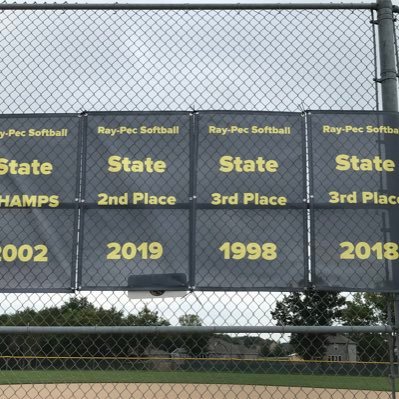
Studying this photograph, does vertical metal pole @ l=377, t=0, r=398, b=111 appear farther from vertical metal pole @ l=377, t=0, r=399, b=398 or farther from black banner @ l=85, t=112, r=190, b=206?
black banner @ l=85, t=112, r=190, b=206

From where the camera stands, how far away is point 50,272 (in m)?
3.69

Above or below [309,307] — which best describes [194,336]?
below

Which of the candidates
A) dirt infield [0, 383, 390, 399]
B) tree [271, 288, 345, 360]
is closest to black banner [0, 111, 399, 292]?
tree [271, 288, 345, 360]

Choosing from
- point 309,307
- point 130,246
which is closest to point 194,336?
point 309,307

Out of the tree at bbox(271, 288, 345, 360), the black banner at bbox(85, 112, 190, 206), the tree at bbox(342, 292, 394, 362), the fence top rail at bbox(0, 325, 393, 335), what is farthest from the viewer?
the tree at bbox(271, 288, 345, 360)

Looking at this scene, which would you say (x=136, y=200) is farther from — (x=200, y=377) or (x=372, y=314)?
(x=200, y=377)

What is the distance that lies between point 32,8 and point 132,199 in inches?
72.6

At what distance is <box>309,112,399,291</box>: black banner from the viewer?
364 cm

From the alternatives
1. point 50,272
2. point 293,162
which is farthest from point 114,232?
point 293,162

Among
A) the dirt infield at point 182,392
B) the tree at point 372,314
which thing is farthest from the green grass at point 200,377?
the tree at point 372,314

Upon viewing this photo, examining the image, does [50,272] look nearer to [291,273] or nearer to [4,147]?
[4,147]

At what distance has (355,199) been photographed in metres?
3.77

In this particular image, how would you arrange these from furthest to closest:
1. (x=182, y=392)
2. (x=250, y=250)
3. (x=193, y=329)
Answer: (x=182, y=392)
(x=250, y=250)
(x=193, y=329)

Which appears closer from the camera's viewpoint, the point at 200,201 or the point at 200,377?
the point at 200,201
